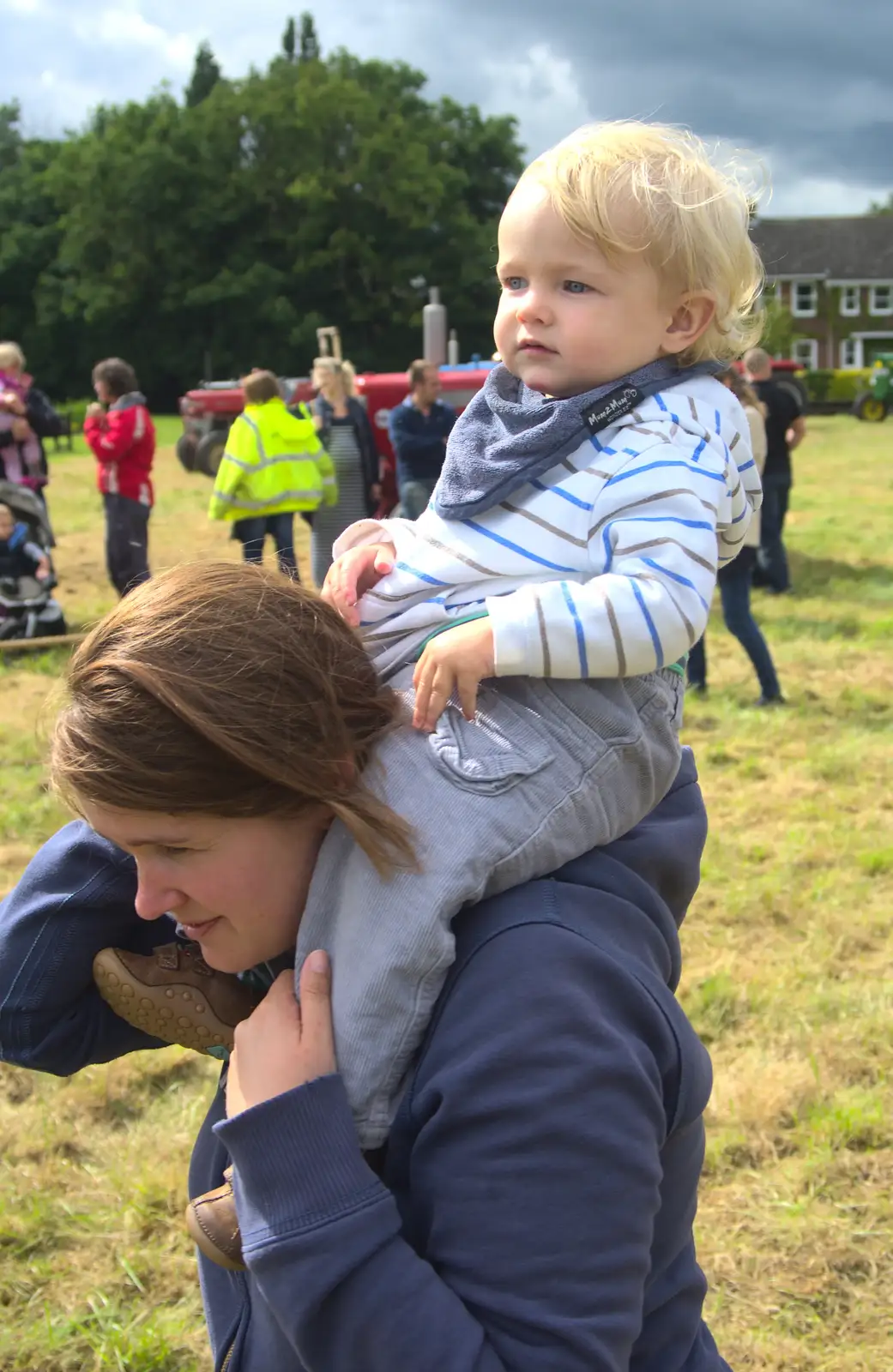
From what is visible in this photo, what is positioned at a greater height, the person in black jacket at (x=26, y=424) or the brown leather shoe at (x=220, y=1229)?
the person in black jacket at (x=26, y=424)

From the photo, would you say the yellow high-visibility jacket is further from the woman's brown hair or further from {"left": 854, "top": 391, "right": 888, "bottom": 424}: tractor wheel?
{"left": 854, "top": 391, "right": 888, "bottom": 424}: tractor wheel

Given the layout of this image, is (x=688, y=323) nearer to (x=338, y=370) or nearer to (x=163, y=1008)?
(x=163, y=1008)

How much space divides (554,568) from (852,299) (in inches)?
2577

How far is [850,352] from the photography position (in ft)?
203

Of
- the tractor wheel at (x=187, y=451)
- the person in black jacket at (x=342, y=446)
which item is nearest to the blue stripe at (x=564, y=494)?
the person in black jacket at (x=342, y=446)

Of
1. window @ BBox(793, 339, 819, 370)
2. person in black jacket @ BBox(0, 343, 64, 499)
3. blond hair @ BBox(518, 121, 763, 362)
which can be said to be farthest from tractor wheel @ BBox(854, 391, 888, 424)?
blond hair @ BBox(518, 121, 763, 362)

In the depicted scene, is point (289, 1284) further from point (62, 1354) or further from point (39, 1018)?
point (62, 1354)

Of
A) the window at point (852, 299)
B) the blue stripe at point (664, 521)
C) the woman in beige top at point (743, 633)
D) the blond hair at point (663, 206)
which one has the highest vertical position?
the window at point (852, 299)

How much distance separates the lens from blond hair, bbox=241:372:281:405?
8594 mm

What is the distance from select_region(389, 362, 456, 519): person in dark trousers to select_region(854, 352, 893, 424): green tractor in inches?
965

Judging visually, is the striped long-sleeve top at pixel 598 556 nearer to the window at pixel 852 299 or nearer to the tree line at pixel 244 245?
the tree line at pixel 244 245

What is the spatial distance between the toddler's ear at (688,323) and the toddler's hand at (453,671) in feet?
1.35

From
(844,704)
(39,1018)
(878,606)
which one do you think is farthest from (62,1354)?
(878,606)

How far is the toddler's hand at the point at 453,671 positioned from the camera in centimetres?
118
